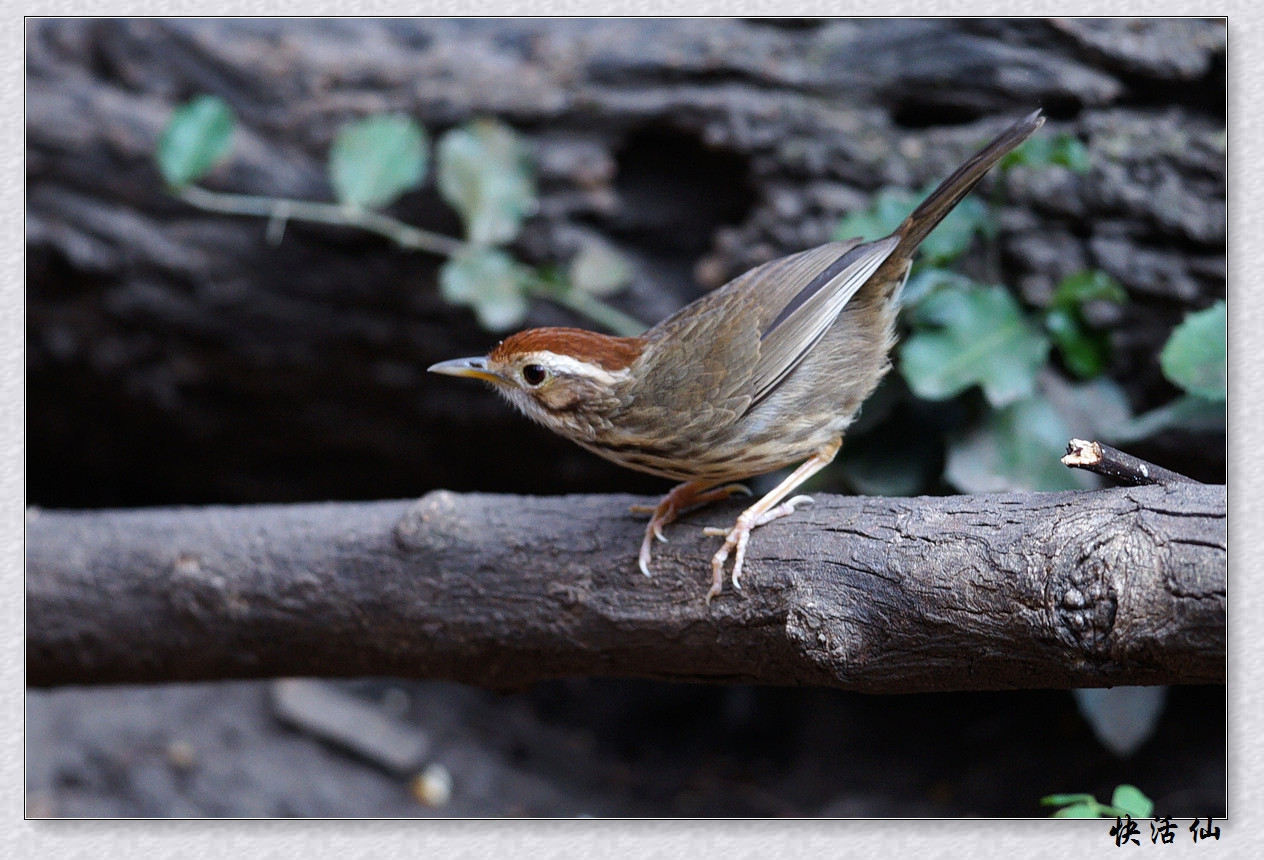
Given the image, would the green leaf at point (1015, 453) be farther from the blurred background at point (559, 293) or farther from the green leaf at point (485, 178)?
the green leaf at point (485, 178)

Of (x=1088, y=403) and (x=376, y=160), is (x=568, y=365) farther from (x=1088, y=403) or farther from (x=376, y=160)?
(x=1088, y=403)

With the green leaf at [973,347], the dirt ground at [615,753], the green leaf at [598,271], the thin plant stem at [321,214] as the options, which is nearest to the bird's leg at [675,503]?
the green leaf at [973,347]

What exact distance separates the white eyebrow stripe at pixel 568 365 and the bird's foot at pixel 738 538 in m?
0.46

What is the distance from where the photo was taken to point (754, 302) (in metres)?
2.67

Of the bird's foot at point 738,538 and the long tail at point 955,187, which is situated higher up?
the long tail at point 955,187

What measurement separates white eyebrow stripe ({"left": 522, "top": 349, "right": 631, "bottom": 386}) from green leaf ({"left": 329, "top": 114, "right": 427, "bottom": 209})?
63.3 inches

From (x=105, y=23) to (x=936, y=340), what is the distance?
358 centimetres

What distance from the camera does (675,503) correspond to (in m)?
2.66

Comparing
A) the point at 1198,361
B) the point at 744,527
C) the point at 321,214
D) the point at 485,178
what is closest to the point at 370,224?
the point at 321,214

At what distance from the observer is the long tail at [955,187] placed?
2471 millimetres

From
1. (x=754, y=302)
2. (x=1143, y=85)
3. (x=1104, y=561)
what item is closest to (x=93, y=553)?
(x=754, y=302)

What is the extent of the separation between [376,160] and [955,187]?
219cm

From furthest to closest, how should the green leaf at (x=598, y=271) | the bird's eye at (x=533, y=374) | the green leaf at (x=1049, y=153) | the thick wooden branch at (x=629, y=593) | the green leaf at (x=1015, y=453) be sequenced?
1. the green leaf at (x=598, y=271)
2. the green leaf at (x=1015, y=453)
3. the green leaf at (x=1049, y=153)
4. the bird's eye at (x=533, y=374)
5. the thick wooden branch at (x=629, y=593)

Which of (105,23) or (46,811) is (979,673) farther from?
(105,23)
